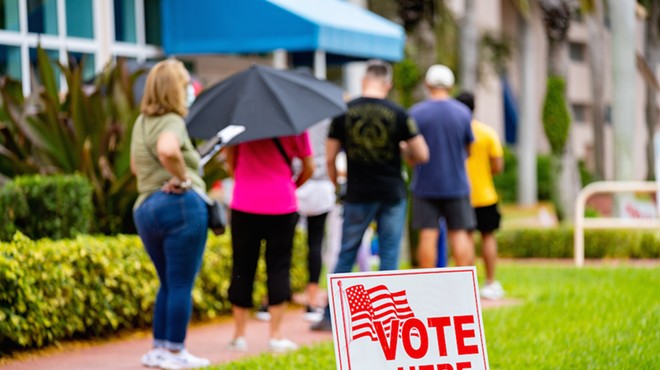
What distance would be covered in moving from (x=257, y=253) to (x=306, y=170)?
0.70 metres

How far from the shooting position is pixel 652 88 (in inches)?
1197

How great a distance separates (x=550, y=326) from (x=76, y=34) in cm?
737

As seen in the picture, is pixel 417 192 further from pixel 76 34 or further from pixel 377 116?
pixel 76 34

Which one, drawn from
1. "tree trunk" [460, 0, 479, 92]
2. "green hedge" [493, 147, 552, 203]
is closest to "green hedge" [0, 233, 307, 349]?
"tree trunk" [460, 0, 479, 92]

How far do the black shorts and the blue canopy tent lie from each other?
3612 mm

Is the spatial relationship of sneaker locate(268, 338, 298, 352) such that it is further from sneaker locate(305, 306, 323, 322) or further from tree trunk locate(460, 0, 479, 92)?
tree trunk locate(460, 0, 479, 92)

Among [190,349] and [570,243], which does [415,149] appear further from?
[570,243]

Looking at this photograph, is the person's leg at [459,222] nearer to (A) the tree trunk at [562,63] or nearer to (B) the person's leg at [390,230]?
(B) the person's leg at [390,230]

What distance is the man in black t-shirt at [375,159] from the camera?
8836 mm

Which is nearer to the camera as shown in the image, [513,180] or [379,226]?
[379,226]

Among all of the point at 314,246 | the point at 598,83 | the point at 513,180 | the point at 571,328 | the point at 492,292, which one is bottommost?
the point at 513,180

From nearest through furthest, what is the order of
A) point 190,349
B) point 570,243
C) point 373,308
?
point 373,308
point 190,349
point 570,243

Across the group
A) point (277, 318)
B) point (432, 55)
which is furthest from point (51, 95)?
point (432, 55)

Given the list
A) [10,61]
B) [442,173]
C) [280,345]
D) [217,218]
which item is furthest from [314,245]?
[10,61]
